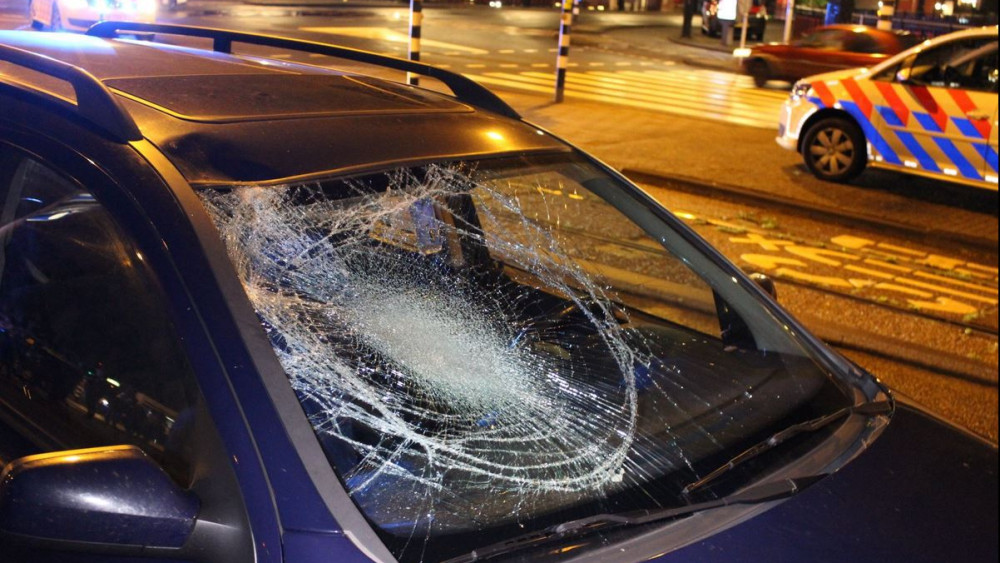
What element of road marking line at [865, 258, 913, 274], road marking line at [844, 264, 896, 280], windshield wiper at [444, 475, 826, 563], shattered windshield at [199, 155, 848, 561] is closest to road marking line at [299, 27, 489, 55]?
road marking line at [865, 258, 913, 274]

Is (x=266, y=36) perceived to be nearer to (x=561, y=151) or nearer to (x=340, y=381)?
(x=561, y=151)

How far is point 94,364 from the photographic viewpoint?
1.92 metres

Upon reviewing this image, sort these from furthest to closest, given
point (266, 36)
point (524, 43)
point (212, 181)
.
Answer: point (524, 43) < point (266, 36) < point (212, 181)

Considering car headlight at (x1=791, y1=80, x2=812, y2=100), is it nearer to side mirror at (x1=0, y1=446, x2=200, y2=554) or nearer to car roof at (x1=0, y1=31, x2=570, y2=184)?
car roof at (x1=0, y1=31, x2=570, y2=184)

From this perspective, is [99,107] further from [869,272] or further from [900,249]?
[900,249]

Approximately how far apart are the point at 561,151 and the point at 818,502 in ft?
3.31

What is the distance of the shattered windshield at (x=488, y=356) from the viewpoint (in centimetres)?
178

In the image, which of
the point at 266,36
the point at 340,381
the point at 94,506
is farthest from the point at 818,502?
the point at 266,36

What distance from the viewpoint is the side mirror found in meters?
1.49

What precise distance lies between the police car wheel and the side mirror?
9437 mm

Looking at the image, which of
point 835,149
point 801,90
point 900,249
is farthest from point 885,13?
point 900,249

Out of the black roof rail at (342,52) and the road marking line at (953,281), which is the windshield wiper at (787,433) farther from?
the road marking line at (953,281)

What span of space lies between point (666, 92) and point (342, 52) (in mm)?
14879

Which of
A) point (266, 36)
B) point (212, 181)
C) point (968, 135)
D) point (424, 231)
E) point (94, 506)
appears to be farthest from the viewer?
point (968, 135)
